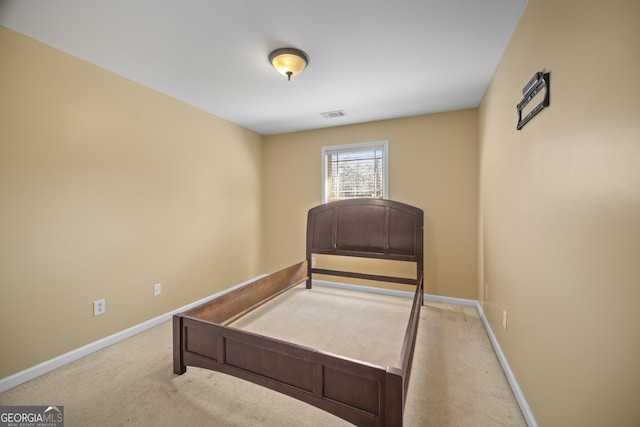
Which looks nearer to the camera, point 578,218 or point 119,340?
point 578,218

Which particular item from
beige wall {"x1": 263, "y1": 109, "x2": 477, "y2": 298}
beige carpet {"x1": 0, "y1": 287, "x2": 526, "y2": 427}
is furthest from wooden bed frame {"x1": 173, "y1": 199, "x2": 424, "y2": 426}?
beige wall {"x1": 263, "y1": 109, "x2": 477, "y2": 298}

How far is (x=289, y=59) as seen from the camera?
210 centimetres

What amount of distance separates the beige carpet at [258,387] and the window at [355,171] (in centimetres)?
191

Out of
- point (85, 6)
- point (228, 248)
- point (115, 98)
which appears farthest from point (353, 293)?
point (85, 6)

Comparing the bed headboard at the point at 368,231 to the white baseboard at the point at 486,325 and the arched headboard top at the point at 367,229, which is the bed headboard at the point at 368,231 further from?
the white baseboard at the point at 486,325

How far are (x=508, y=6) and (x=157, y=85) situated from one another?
3048 mm

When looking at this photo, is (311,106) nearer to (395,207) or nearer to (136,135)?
(395,207)

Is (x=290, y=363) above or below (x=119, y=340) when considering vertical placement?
above

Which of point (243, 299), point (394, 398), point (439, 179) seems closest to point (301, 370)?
point (394, 398)

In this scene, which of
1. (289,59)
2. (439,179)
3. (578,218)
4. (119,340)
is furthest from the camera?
(439,179)

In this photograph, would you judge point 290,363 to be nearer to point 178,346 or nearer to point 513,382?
point 178,346

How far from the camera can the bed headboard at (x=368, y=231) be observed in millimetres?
3254

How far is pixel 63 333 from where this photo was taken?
6.89 feet

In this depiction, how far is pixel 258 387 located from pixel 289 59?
2.49 m
